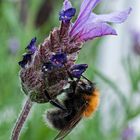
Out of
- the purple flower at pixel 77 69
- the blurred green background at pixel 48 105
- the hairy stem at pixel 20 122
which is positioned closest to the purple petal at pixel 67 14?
the purple flower at pixel 77 69

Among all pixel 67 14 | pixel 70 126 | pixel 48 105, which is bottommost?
pixel 70 126

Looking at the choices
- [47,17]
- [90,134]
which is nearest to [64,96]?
[90,134]

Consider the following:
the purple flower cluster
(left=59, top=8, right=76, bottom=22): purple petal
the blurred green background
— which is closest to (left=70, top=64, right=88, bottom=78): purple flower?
the purple flower cluster

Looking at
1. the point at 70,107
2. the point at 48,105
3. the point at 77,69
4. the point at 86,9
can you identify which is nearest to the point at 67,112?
the point at 70,107

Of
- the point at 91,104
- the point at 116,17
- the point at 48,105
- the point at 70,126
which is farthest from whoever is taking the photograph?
the point at 48,105

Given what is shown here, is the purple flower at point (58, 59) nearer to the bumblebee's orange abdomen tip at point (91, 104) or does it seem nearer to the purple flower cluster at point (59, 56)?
the purple flower cluster at point (59, 56)

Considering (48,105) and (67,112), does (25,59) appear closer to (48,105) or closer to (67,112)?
(67,112)
